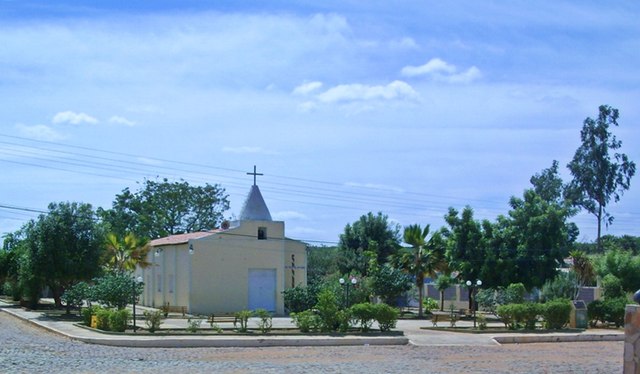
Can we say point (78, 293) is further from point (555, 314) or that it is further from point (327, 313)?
point (555, 314)

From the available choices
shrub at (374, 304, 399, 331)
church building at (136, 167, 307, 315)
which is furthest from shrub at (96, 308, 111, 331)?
church building at (136, 167, 307, 315)

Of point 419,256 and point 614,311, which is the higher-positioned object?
point 419,256

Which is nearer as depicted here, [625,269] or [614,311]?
[614,311]

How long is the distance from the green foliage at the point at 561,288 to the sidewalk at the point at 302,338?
40.5 feet

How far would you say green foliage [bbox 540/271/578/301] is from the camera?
163 ft

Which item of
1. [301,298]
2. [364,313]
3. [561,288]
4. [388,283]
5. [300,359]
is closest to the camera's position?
[300,359]

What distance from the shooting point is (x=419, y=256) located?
4756 cm

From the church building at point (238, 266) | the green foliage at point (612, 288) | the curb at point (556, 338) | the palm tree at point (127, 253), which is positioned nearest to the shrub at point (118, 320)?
the church building at point (238, 266)

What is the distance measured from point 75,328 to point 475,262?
2265 centimetres

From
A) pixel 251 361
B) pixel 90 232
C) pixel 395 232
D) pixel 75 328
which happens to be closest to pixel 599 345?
pixel 251 361

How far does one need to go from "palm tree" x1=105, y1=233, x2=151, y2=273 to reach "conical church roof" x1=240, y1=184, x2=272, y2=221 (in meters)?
7.86

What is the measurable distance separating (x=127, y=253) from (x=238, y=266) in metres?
8.57

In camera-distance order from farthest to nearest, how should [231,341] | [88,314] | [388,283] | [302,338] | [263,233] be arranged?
[263,233]
[388,283]
[88,314]
[302,338]
[231,341]

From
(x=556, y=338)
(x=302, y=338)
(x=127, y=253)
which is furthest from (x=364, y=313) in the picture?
(x=127, y=253)
